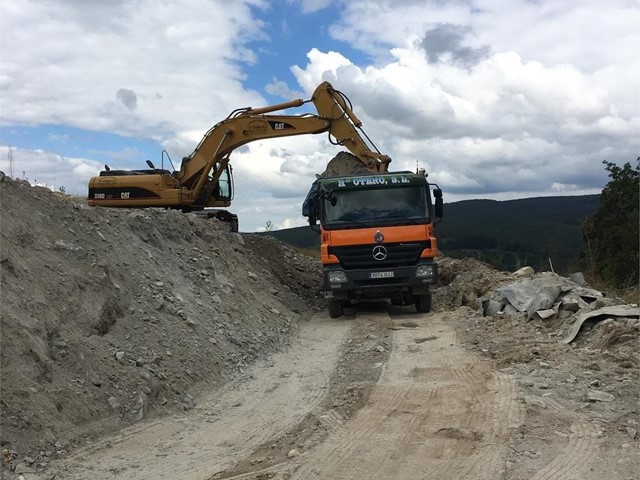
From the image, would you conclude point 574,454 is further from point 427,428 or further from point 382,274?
point 382,274

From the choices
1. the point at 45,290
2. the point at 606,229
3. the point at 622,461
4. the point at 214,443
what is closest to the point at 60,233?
the point at 45,290

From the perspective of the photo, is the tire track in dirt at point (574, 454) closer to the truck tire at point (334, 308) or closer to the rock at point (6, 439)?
the rock at point (6, 439)

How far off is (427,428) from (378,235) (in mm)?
7101

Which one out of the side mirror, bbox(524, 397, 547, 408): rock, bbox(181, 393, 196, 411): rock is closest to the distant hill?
the side mirror

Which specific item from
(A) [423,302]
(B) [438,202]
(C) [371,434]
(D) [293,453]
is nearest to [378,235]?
(B) [438,202]

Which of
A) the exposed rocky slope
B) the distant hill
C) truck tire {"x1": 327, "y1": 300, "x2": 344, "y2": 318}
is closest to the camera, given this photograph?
the exposed rocky slope

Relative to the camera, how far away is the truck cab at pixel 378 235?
1252 cm

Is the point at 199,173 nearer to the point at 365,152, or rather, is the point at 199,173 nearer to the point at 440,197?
Answer: the point at 365,152

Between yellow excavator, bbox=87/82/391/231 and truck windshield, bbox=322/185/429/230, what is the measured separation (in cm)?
286

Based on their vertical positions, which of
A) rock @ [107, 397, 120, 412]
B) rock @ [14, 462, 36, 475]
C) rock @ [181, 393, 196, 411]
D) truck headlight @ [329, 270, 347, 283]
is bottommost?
rock @ [181, 393, 196, 411]

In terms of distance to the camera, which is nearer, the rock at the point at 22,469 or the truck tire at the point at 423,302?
the rock at the point at 22,469

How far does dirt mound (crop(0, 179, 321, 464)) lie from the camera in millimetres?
5523

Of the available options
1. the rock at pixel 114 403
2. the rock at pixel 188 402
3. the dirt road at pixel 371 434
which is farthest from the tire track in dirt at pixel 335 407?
the rock at pixel 114 403

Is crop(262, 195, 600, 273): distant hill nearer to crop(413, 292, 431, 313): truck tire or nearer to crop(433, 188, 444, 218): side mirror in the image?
crop(413, 292, 431, 313): truck tire
